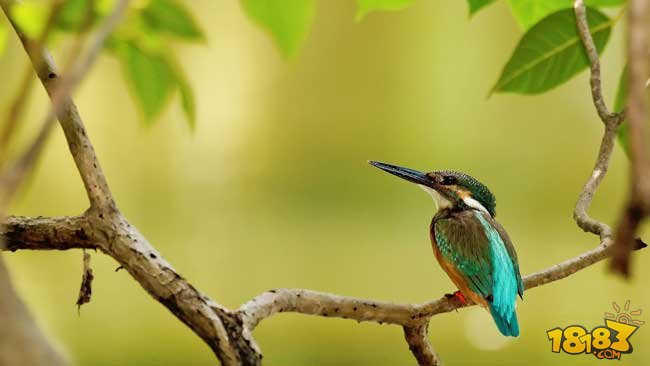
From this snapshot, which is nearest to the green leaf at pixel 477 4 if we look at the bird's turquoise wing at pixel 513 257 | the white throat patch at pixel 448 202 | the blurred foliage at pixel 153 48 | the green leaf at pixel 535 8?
the green leaf at pixel 535 8

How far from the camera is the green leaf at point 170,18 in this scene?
503mm

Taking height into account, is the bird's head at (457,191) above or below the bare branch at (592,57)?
above

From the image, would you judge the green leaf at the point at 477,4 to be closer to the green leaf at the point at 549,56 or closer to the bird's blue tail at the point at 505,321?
the green leaf at the point at 549,56

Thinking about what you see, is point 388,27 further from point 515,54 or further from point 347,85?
point 515,54

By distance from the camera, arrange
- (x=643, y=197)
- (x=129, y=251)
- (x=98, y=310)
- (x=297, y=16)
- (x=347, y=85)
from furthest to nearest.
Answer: (x=98, y=310) → (x=347, y=85) → (x=129, y=251) → (x=297, y=16) → (x=643, y=197)

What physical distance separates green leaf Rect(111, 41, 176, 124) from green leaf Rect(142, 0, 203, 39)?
0.03 m

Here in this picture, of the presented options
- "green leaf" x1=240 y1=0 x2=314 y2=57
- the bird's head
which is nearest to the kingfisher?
the bird's head

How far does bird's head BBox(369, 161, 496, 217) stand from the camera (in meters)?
0.92

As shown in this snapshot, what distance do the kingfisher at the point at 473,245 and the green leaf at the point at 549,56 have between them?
0.20 meters

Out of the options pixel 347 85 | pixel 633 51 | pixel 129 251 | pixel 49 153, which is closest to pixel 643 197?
pixel 633 51

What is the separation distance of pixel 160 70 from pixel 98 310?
1.68 meters

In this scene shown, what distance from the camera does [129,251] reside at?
57 centimetres

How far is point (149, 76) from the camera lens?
0.54 meters

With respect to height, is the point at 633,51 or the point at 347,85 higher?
the point at 347,85
